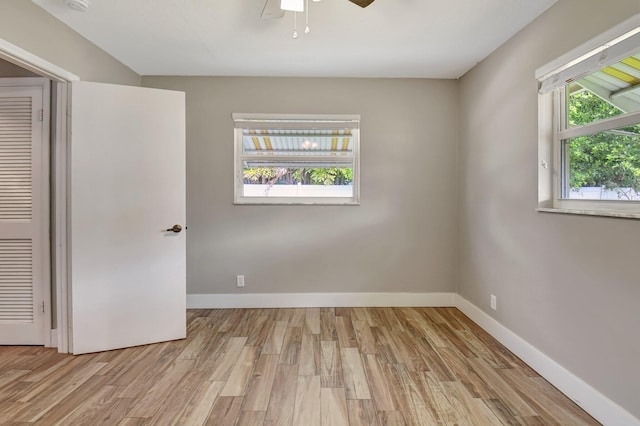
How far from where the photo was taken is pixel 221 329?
3105 millimetres

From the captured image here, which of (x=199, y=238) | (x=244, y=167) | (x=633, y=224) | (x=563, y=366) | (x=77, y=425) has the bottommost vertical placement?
(x=77, y=425)

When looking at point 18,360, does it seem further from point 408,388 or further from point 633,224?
point 633,224

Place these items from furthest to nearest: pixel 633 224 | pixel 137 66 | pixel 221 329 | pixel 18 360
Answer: pixel 137 66 → pixel 221 329 → pixel 18 360 → pixel 633 224

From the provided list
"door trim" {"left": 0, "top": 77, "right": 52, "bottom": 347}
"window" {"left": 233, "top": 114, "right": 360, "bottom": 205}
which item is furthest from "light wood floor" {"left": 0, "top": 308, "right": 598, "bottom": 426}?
"window" {"left": 233, "top": 114, "right": 360, "bottom": 205}

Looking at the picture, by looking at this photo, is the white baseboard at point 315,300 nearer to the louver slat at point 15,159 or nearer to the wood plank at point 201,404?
the wood plank at point 201,404

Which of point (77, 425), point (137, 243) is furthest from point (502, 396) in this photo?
point (137, 243)

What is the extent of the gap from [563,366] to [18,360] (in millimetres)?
3728

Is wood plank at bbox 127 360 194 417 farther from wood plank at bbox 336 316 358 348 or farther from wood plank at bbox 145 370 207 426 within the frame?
wood plank at bbox 336 316 358 348

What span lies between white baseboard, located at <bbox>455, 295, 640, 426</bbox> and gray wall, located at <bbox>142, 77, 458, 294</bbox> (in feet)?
3.16

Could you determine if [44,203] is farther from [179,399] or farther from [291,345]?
[291,345]

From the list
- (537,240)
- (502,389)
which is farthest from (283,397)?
(537,240)

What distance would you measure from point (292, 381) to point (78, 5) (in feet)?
9.24

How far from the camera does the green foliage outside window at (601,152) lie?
1819 mm

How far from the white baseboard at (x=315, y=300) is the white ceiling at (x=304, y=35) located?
2.33m
